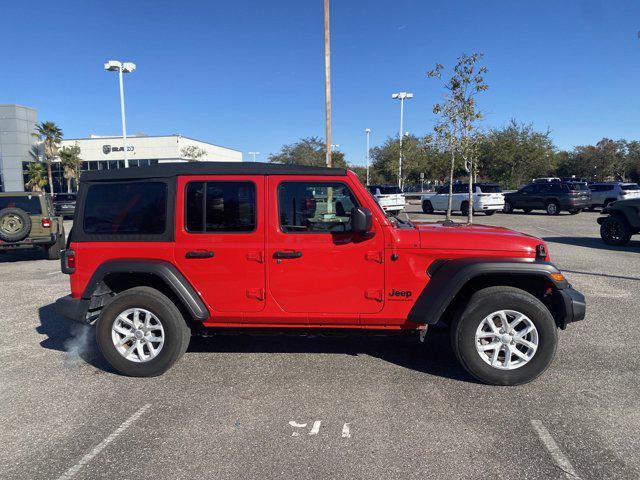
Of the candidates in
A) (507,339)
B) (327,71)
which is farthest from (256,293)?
(327,71)

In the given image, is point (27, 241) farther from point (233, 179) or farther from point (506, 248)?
point (506, 248)

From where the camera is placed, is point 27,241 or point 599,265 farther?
point 27,241

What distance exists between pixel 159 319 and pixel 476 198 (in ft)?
66.0

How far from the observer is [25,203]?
10062 millimetres

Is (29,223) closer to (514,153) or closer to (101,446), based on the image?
(101,446)

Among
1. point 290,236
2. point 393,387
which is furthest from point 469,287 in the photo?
point 290,236

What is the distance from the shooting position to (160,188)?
3947 millimetres

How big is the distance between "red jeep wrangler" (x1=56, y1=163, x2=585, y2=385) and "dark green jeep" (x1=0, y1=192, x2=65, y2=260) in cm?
664

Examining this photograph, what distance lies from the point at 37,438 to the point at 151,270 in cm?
145

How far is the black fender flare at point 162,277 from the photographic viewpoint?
150 inches

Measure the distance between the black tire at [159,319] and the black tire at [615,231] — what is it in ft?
38.4

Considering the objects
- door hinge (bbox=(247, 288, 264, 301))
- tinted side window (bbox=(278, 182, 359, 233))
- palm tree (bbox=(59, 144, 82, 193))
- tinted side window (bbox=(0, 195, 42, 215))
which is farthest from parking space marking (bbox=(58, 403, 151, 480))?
palm tree (bbox=(59, 144, 82, 193))

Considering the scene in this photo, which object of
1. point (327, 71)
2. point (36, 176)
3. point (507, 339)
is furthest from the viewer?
point (36, 176)

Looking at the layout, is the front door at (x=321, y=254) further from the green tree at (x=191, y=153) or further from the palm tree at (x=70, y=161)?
the palm tree at (x=70, y=161)
